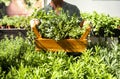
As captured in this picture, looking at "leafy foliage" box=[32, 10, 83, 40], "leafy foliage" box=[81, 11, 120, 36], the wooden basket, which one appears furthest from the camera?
"leafy foliage" box=[81, 11, 120, 36]

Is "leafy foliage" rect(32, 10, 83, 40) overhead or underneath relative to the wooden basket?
overhead

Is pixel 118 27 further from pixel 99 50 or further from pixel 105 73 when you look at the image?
pixel 105 73

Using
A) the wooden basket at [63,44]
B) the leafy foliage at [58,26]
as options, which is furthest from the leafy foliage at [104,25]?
the wooden basket at [63,44]

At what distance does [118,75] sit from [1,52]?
4.40 ft

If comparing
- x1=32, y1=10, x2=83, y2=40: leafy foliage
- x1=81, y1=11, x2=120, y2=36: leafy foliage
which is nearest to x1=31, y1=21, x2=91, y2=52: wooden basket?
x1=32, y1=10, x2=83, y2=40: leafy foliage

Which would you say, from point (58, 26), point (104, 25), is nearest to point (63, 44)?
point (58, 26)

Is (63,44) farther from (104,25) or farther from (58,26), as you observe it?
(104,25)

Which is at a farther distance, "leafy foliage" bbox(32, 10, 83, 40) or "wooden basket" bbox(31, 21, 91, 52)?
"leafy foliage" bbox(32, 10, 83, 40)

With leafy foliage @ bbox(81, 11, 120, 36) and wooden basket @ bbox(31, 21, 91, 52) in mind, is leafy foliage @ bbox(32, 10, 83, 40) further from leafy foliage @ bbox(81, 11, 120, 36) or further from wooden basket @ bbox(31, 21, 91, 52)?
leafy foliage @ bbox(81, 11, 120, 36)

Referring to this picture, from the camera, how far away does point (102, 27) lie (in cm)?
557

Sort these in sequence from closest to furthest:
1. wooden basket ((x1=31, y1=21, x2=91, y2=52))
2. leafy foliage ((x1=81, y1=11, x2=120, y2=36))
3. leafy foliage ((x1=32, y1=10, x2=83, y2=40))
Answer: wooden basket ((x1=31, y1=21, x2=91, y2=52)) < leafy foliage ((x1=32, y1=10, x2=83, y2=40)) < leafy foliage ((x1=81, y1=11, x2=120, y2=36))

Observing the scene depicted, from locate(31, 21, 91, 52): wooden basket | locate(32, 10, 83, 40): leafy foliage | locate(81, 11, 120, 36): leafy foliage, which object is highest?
locate(32, 10, 83, 40): leafy foliage

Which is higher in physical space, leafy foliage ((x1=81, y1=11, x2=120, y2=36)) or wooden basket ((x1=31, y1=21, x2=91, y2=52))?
wooden basket ((x1=31, y1=21, x2=91, y2=52))

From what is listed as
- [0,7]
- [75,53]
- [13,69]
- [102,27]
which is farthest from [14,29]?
[13,69]
